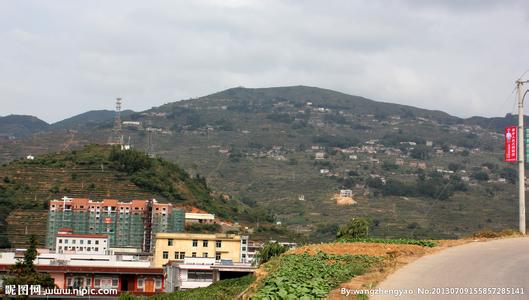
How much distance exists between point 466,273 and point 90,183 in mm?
108357

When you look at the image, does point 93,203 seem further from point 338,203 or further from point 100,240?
point 338,203

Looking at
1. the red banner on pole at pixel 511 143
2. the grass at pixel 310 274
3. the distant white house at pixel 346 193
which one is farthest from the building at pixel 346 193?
the grass at pixel 310 274

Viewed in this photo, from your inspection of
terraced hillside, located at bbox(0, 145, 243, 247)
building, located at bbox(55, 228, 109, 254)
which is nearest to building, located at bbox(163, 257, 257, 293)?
building, located at bbox(55, 228, 109, 254)

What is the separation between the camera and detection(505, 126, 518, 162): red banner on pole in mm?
31678

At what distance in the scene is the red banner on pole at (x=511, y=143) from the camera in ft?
104

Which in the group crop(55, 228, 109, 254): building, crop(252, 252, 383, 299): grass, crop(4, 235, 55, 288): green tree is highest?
crop(252, 252, 383, 299): grass

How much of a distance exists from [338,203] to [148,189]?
161 feet

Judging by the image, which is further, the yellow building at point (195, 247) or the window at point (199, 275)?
the yellow building at point (195, 247)

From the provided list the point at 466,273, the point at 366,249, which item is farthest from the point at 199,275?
the point at 466,273

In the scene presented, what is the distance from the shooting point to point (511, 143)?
31.9 metres

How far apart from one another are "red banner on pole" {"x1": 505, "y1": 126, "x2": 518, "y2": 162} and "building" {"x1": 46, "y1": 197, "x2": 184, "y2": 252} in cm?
7742

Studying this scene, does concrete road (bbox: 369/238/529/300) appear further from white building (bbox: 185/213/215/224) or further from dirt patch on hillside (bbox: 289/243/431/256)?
white building (bbox: 185/213/215/224)

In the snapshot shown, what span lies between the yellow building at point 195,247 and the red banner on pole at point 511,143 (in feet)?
172

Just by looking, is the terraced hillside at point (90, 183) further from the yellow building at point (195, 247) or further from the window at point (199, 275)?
the window at point (199, 275)
